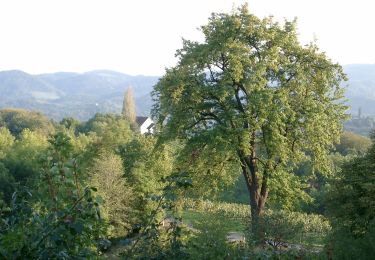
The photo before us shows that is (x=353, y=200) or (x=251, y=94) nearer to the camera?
(x=353, y=200)

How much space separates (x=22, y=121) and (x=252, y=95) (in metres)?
98.7

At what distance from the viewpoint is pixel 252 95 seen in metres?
21.0

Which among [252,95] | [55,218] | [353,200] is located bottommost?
[353,200]

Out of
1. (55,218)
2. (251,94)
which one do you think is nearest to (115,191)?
(251,94)

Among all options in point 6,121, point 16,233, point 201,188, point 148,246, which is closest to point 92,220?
point 16,233

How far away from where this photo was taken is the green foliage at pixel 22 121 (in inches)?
4110

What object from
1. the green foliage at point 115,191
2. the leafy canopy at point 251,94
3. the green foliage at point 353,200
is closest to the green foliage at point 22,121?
the green foliage at point 115,191

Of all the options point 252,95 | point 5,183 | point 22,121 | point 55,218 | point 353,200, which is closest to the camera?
point 55,218

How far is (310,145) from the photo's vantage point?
22.9 metres

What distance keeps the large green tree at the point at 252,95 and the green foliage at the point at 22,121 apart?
8289 cm

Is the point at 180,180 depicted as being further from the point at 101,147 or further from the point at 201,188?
the point at 101,147

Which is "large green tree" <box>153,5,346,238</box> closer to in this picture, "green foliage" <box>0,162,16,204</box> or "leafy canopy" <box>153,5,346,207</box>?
"leafy canopy" <box>153,5,346,207</box>

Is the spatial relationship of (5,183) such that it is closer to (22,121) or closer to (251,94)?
(251,94)

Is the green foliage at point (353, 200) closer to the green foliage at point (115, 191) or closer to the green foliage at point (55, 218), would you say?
the green foliage at point (55, 218)
